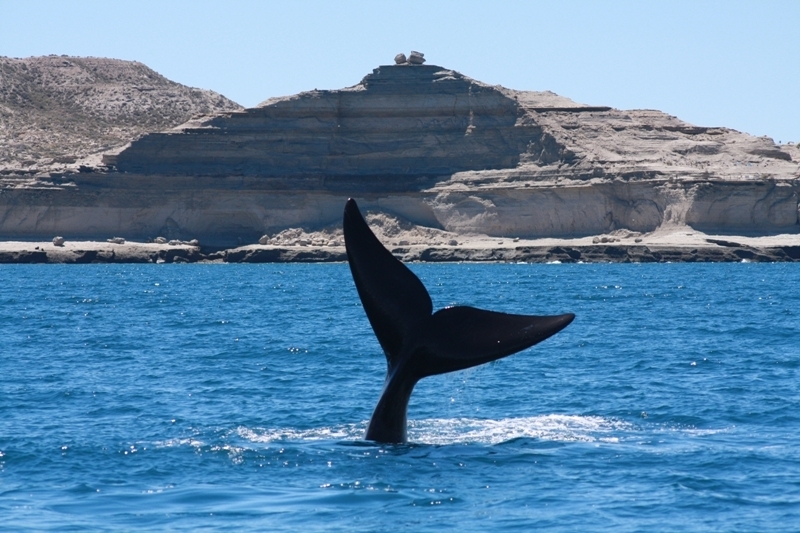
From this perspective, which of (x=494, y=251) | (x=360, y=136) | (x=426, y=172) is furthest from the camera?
(x=360, y=136)

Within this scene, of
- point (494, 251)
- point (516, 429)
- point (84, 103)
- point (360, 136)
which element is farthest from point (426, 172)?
point (516, 429)

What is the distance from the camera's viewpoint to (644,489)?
1357 cm

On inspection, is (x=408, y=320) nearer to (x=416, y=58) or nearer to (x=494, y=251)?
(x=494, y=251)

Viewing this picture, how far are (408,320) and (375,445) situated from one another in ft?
6.82

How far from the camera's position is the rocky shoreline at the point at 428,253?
8912 centimetres

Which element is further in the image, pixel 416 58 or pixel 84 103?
pixel 84 103

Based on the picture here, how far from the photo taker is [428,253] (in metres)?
92.1

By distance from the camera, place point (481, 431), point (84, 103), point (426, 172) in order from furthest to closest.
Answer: point (84, 103) < point (426, 172) < point (481, 431)

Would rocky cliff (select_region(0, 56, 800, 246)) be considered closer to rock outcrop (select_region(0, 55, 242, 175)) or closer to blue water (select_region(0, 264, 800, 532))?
rock outcrop (select_region(0, 55, 242, 175))

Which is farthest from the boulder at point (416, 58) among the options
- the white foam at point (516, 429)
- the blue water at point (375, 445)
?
the white foam at point (516, 429)

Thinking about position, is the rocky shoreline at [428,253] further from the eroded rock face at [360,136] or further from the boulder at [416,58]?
the boulder at [416,58]

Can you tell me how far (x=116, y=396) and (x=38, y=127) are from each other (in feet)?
407

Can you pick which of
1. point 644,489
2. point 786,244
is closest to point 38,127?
point 786,244

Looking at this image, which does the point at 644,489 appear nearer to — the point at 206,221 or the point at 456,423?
the point at 456,423
